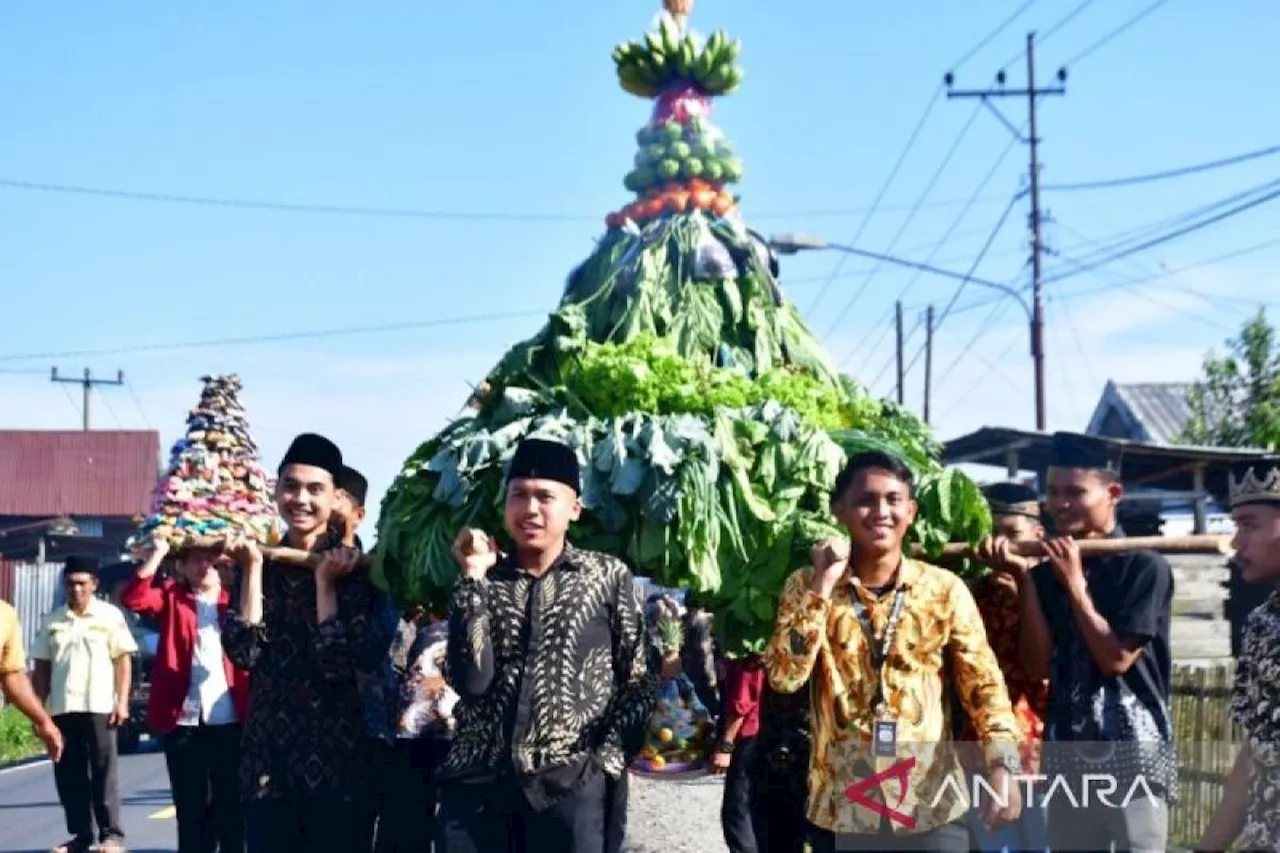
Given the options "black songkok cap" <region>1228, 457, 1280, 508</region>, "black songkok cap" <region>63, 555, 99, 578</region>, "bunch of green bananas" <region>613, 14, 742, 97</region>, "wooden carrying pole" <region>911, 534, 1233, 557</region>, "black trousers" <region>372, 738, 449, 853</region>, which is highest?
"bunch of green bananas" <region>613, 14, 742, 97</region>

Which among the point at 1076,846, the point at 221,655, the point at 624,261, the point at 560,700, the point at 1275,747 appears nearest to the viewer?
the point at 1275,747

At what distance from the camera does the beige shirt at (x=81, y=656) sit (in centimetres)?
1128

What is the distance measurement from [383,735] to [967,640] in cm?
214

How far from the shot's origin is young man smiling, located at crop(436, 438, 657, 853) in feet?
16.9

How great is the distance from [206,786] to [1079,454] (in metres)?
4.72

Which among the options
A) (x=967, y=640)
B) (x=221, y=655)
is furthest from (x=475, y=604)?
(x=221, y=655)

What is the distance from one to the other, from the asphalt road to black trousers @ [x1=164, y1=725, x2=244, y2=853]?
135 inches

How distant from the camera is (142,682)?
1942 centimetres

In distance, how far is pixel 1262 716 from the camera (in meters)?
4.93

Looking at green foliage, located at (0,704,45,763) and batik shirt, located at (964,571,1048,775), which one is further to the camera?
green foliage, located at (0,704,45,763)

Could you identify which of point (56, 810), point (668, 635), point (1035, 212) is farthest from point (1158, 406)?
point (668, 635)

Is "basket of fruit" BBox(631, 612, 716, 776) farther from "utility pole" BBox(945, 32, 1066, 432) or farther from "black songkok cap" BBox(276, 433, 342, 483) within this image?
"utility pole" BBox(945, 32, 1066, 432)

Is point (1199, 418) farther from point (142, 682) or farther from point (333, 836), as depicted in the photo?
point (333, 836)

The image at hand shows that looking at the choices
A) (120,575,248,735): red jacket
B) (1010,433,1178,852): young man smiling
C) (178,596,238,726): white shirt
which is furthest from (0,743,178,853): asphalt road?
(1010,433,1178,852): young man smiling
